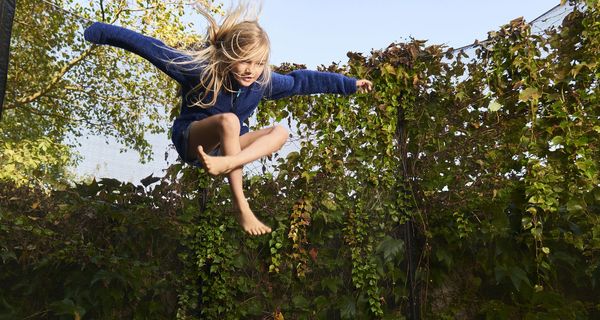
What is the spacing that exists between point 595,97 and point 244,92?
2081 mm

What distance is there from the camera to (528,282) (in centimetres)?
341

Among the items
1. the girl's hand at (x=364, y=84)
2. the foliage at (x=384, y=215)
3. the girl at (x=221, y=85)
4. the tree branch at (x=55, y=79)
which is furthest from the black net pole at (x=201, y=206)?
the tree branch at (x=55, y=79)

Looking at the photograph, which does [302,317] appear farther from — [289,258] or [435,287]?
[435,287]

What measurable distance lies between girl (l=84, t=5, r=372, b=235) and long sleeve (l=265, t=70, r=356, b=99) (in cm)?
18

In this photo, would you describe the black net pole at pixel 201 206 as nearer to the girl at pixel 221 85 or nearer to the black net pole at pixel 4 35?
the girl at pixel 221 85

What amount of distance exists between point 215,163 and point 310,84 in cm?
81

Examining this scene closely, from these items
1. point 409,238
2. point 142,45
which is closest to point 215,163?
point 142,45

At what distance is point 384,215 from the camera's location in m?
3.78

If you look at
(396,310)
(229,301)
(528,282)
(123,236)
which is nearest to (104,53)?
(123,236)

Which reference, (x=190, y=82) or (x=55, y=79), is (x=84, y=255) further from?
(x=55, y=79)

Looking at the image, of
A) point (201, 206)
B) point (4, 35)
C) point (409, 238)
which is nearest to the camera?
point (4, 35)

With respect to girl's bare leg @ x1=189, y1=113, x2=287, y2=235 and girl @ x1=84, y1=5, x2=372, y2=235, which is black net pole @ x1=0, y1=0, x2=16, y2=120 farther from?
girl's bare leg @ x1=189, y1=113, x2=287, y2=235

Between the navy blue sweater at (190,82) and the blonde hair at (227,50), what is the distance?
0.05 meters

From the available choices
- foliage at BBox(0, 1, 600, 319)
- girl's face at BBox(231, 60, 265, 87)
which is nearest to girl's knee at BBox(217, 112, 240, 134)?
girl's face at BBox(231, 60, 265, 87)
